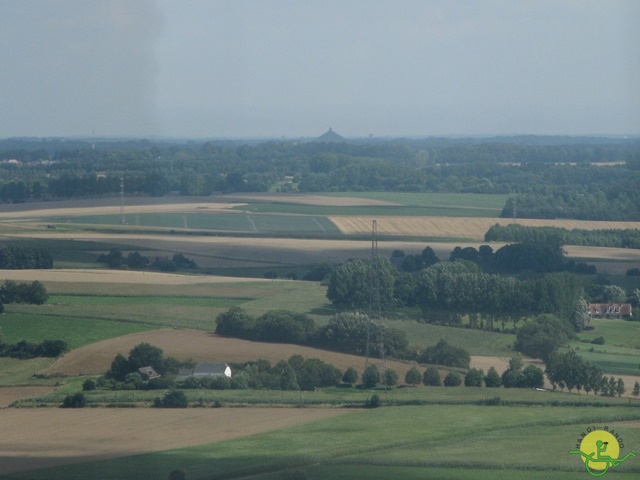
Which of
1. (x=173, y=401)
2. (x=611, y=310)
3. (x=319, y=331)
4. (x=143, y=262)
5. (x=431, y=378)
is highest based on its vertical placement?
(x=143, y=262)

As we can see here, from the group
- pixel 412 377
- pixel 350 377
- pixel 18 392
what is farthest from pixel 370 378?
pixel 18 392

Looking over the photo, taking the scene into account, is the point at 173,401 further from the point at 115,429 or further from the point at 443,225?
the point at 443,225

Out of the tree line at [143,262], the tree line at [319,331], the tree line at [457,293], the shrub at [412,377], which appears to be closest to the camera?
the shrub at [412,377]

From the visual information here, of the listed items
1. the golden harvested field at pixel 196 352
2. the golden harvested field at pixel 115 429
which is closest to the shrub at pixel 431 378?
the golden harvested field at pixel 196 352

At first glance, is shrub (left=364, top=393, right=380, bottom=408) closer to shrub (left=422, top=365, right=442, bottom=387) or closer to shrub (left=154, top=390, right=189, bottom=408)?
shrub (left=422, top=365, right=442, bottom=387)

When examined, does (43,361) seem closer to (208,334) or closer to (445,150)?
(208,334)

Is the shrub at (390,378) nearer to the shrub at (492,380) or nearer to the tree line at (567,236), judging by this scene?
the shrub at (492,380)

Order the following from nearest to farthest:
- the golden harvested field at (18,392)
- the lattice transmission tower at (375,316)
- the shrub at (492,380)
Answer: the golden harvested field at (18,392)
the shrub at (492,380)
the lattice transmission tower at (375,316)
